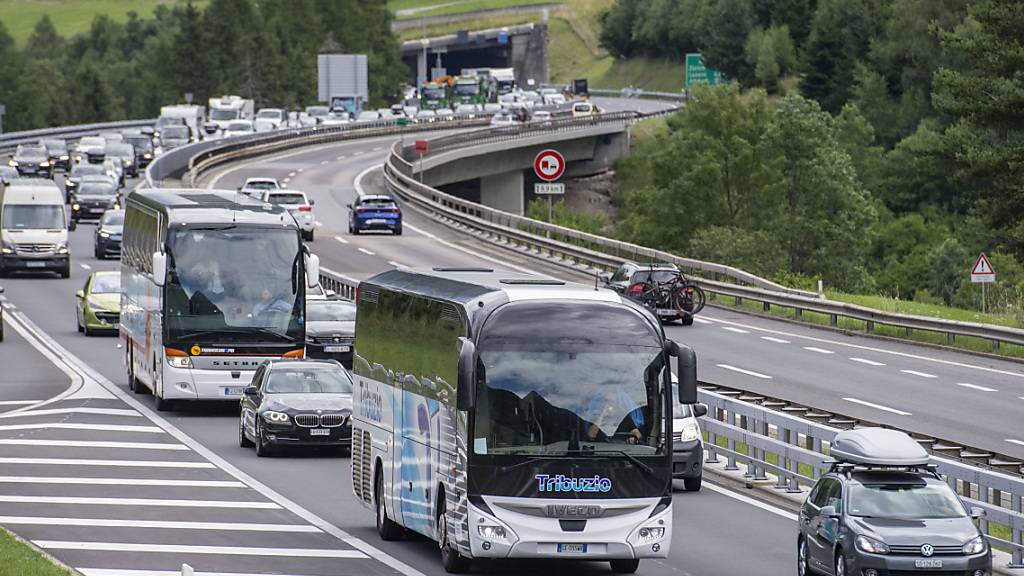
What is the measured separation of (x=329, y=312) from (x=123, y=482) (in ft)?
49.9

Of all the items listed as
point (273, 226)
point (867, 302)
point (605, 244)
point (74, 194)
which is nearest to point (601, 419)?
point (273, 226)

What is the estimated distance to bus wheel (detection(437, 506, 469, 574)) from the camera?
654 inches

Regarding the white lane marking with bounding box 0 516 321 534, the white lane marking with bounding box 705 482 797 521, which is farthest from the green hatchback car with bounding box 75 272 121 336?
the white lane marking with bounding box 0 516 321 534

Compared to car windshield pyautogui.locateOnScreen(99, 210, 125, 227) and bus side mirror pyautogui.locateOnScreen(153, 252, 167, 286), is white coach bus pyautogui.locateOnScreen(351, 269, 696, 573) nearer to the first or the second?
bus side mirror pyautogui.locateOnScreen(153, 252, 167, 286)

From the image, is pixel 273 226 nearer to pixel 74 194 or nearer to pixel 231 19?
pixel 74 194

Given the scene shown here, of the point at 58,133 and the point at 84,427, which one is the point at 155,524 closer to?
the point at 84,427

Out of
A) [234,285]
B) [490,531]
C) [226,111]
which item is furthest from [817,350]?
[226,111]

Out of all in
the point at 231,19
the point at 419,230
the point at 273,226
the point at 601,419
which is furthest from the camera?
Answer: the point at 231,19

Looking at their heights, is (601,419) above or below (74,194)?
above

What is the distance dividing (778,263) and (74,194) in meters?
31.4

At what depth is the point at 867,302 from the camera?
2018 inches

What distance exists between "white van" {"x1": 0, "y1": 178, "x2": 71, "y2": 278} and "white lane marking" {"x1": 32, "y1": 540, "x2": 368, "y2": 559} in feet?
128

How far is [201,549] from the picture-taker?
18.4m

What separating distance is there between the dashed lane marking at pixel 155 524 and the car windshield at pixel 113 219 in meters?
43.4
